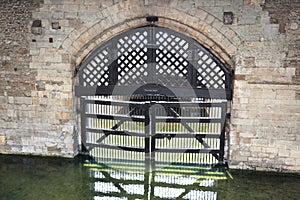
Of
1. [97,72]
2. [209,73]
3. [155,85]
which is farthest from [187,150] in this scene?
[97,72]

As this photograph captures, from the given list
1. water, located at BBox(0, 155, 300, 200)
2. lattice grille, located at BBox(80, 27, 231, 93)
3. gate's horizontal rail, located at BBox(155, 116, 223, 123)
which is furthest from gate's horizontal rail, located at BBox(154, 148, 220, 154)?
lattice grille, located at BBox(80, 27, 231, 93)

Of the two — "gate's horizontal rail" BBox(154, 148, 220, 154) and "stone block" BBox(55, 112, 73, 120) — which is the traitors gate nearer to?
"gate's horizontal rail" BBox(154, 148, 220, 154)

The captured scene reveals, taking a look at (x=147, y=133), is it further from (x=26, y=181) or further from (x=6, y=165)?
(x=6, y=165)

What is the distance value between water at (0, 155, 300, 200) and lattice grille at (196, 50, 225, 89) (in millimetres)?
1603

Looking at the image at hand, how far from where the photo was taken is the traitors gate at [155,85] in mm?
5852

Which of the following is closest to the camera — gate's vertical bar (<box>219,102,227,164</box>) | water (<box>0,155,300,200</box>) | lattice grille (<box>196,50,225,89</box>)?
water (<box>0,155,300,200</box>)

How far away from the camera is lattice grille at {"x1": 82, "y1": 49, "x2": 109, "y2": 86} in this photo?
606 cm

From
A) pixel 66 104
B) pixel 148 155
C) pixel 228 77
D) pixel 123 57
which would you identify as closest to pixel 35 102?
pixel 66 104

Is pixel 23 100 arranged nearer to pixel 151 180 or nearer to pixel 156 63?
pixel 156 63

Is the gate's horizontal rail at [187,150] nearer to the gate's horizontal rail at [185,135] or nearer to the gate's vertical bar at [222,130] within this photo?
the gate's vertical bar at [222,130]

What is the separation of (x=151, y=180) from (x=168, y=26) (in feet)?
9.02

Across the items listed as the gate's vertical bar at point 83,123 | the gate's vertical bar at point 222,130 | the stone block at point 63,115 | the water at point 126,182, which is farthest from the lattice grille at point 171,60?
the stone block at point 63,115

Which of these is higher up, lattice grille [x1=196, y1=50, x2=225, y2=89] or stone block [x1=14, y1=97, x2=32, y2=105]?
lattice grille [x1=196, y1=50, x2=225, y2=89]

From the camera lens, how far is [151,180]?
5.55 meters
